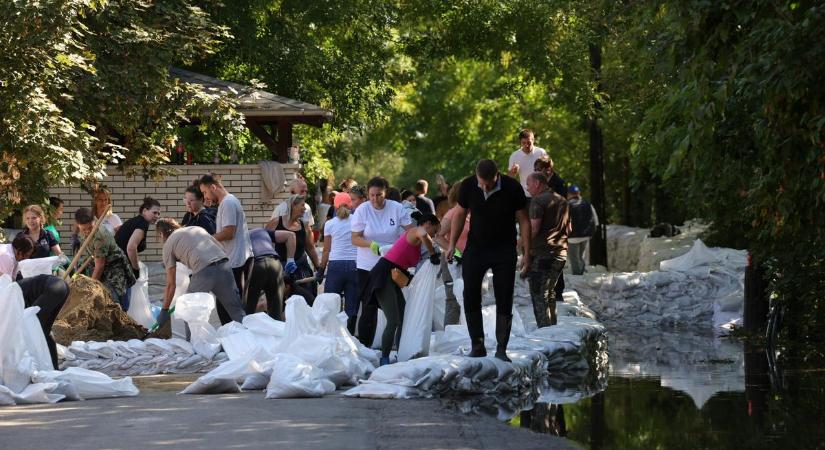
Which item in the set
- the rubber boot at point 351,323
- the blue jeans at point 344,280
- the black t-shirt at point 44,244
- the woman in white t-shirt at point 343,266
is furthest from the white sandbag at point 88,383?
the black t-shirt at point 44,244

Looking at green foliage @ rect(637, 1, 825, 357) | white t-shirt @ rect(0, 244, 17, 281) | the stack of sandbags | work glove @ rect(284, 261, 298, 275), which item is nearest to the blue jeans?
work glove @ rect(284, 261, 298, 275)

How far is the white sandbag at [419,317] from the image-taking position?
1286 centimetres

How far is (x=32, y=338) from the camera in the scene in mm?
11570

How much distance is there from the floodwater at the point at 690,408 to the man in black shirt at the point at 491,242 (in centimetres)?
76

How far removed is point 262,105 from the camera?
24281 millimetres

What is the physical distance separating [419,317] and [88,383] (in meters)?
3.03

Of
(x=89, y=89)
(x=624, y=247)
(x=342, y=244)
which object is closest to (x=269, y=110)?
(x=89, y=89)

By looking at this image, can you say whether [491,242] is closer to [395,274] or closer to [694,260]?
[395,274]

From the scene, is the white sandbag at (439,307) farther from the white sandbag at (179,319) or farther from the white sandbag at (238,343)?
the white sandbag at (179,319)

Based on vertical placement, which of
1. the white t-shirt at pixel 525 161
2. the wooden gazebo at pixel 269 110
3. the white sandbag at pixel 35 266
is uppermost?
the wooden gazebo at pixel 269 110

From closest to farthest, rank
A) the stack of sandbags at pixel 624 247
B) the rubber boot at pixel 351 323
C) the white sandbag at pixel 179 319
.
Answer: the rubber boot at pixel 351 323 < the white sandbag at pixel 179 319 < the stack of sandbags at pixel 624 247

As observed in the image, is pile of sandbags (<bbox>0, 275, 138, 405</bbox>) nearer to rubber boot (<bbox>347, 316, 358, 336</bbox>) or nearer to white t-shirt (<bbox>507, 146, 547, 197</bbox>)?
rubber boot (<bbox>347, 316, 358, 336</bbox>)

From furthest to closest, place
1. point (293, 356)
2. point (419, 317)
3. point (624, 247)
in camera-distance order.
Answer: point (624, 247)
point (419, 317)
point (293, 356)

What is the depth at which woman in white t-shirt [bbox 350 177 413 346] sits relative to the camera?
13883mm
